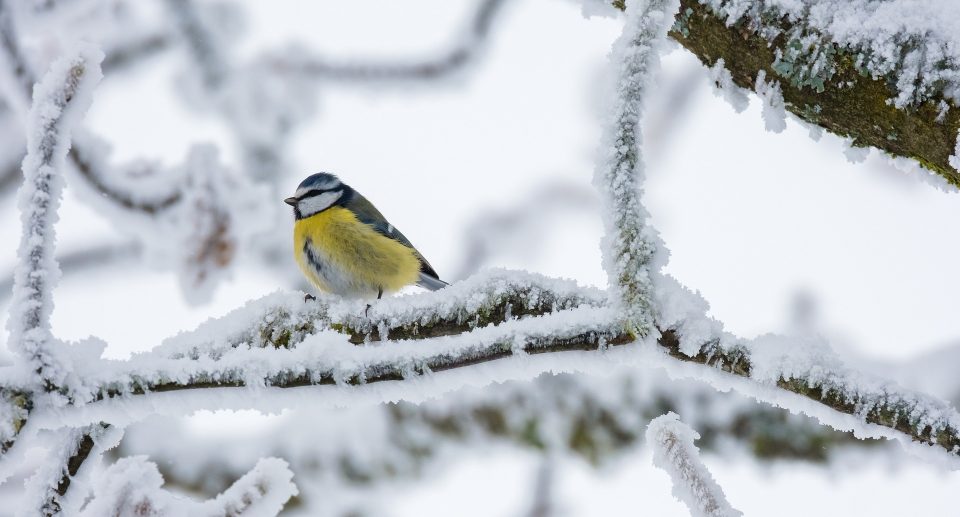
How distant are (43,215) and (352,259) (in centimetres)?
197

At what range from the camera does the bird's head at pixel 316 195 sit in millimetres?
3397

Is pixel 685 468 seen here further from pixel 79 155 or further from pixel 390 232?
pixel 390 232

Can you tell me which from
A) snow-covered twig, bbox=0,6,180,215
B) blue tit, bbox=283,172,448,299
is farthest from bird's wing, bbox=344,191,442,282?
snow-covered twig, bbox=0,6,180,215

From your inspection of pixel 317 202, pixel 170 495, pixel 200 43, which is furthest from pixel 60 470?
pixel 200 43

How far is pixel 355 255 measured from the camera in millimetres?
3078

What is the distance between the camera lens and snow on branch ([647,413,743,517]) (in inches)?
37.8

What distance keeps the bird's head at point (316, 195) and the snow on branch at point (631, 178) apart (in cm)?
240

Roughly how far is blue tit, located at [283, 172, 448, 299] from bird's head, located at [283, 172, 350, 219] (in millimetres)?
107

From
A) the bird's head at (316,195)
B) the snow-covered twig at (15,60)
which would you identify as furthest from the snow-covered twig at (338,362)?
the bird's head at (316,195)

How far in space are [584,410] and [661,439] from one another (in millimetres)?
1835

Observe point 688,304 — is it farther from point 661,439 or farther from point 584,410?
point 584,410

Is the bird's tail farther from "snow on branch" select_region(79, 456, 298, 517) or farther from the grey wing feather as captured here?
"snow on branch" select_region(79, 456, 298, 517)

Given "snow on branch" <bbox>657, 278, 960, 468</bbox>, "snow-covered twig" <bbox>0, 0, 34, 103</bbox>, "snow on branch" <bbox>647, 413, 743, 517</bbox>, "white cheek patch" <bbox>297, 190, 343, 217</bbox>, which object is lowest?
"snow on branch" <bbox>647, 413, 743, 517</bbox>

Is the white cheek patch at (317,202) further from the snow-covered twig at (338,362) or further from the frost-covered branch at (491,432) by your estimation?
the snow-covered twig at (338,362)
